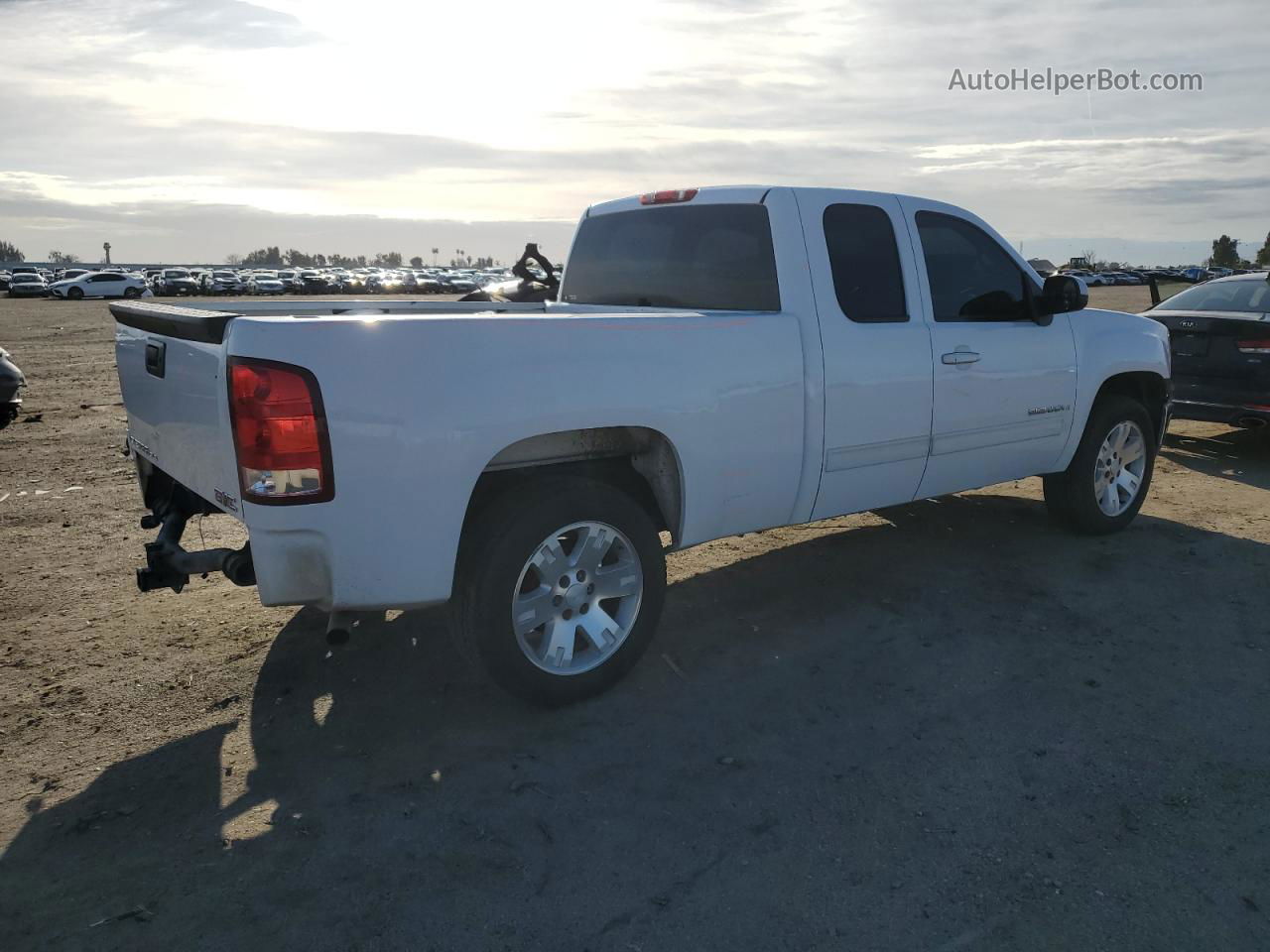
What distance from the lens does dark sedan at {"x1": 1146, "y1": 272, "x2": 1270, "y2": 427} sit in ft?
26.1

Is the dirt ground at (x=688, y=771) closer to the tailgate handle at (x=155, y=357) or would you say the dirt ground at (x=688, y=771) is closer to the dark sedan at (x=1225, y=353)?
the tailgate handle at (x=155, y=357)

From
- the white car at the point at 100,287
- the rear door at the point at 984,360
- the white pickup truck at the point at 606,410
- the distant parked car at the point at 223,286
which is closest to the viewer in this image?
the white pickup truck at the point at 606,410

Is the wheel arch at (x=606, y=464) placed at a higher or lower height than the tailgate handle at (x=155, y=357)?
lower

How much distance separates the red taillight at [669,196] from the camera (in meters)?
4.73

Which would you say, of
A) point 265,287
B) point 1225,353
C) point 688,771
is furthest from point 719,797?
point 265,287

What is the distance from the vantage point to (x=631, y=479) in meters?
4.07

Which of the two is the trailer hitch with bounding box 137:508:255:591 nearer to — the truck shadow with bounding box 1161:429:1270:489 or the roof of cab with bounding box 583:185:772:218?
the roof of cab with bounding box 583:185:772:218

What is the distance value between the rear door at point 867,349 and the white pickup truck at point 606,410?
14 mm

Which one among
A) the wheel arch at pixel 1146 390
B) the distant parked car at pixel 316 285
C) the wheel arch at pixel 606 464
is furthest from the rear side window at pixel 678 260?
the distant parked car at pixel 316 285

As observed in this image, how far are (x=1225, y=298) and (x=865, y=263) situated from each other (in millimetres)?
6080

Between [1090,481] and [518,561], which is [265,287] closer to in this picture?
[1090,481]

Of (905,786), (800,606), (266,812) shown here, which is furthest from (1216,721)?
(266,812)

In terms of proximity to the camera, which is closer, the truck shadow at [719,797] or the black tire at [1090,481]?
the truck shadow at [719,797]

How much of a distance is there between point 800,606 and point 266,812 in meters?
2.77
